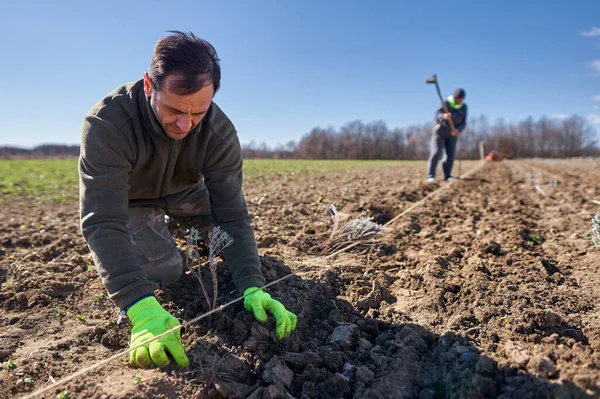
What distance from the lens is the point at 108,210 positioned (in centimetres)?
204

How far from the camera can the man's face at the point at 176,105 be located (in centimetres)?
196

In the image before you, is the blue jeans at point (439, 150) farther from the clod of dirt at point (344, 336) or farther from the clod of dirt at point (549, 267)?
the clod of dirt at point (344, 336)

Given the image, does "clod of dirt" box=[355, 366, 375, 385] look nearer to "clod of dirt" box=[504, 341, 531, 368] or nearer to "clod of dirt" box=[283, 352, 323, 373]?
"clod of dirt" box=[283, 352, 323, 373]

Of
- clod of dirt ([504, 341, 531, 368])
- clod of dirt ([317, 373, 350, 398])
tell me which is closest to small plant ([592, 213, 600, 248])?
clod of dirt ([504, 341, 531, 368])

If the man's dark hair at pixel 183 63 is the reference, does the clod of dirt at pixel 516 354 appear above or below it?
below

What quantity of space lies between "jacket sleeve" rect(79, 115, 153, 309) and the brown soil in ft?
1.19

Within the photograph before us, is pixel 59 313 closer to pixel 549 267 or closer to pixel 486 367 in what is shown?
pixel 486 367

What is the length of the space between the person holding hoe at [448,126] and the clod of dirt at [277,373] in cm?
702

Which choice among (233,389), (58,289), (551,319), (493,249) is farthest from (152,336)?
(493,249)

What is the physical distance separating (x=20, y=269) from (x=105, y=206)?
1620 mm

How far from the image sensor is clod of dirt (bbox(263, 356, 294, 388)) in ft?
5.79

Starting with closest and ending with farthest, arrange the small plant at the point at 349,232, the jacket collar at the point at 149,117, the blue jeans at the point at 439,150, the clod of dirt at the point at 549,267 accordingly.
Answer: the jacket collar at the point at 149,117
the clod of dirt at the point at 549,267
the small plant at the point at 349,232
the blue jeans at the point at 439,150

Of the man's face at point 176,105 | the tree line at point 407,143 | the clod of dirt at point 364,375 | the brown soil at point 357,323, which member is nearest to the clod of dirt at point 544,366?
the brown soil at point 357,323

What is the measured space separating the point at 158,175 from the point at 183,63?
913 millimetres
